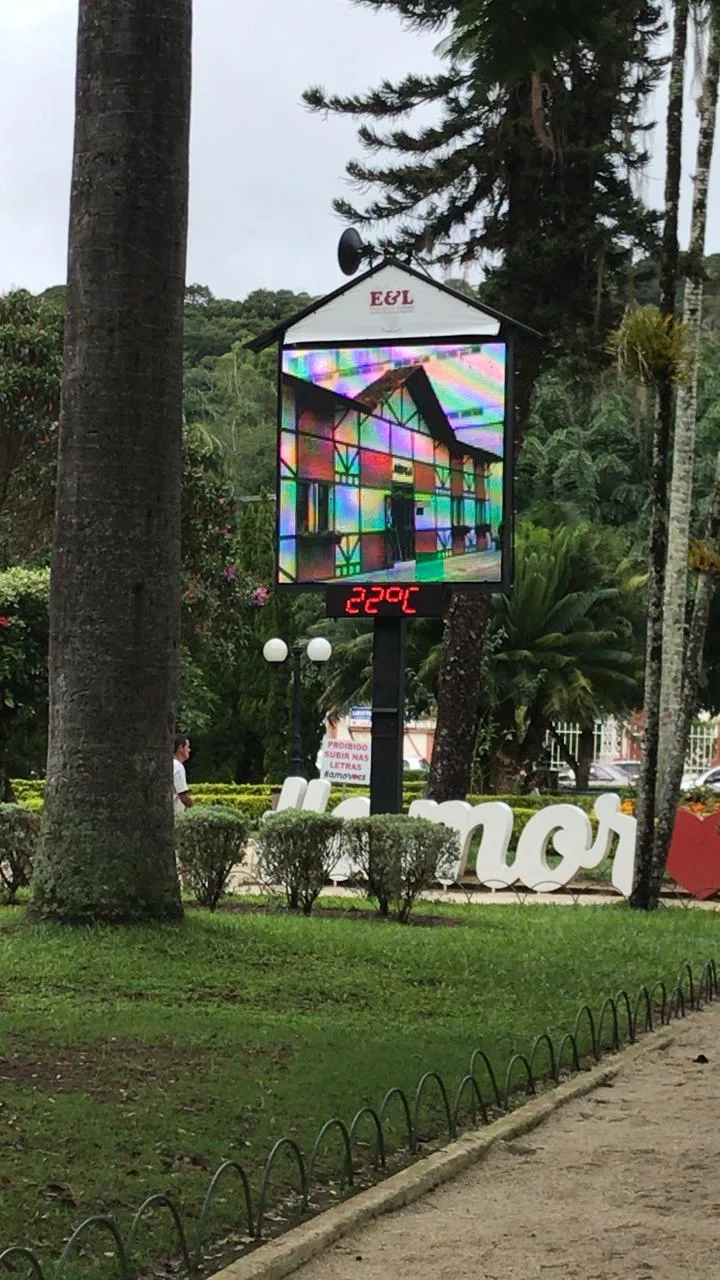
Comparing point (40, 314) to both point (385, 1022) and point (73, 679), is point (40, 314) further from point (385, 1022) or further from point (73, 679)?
point (385, 1022)

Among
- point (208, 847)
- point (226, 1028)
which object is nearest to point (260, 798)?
point (208, 847)

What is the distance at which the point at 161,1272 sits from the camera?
15.5ft

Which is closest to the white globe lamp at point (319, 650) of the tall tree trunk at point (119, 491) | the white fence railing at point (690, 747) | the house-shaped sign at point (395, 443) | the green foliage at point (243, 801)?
the green foliage at point (243, 801)

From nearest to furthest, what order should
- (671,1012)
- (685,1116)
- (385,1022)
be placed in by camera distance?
(685,1116), (385,1022), (671,1012)

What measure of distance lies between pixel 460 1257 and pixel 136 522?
229 inches

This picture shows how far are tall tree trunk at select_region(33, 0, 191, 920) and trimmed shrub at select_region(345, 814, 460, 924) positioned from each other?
3.05 metres

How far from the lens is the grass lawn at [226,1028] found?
558cm

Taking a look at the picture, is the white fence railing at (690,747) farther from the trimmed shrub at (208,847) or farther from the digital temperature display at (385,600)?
the trimmed shrub at (208,847)

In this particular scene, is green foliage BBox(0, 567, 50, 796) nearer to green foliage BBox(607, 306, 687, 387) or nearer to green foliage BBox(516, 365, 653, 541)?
green foliage BBox(607, 306, 687, 387)

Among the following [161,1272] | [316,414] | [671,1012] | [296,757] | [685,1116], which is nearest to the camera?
[161,1272]

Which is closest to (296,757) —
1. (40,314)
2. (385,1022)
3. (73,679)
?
(40,314)

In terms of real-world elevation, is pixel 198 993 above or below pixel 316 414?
below

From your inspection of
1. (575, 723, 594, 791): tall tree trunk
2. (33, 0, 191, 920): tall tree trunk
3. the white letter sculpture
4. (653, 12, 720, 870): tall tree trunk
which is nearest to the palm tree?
(575, 723, 594, 791): tall tree trunk

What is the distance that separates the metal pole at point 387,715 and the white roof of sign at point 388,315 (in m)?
2.60
